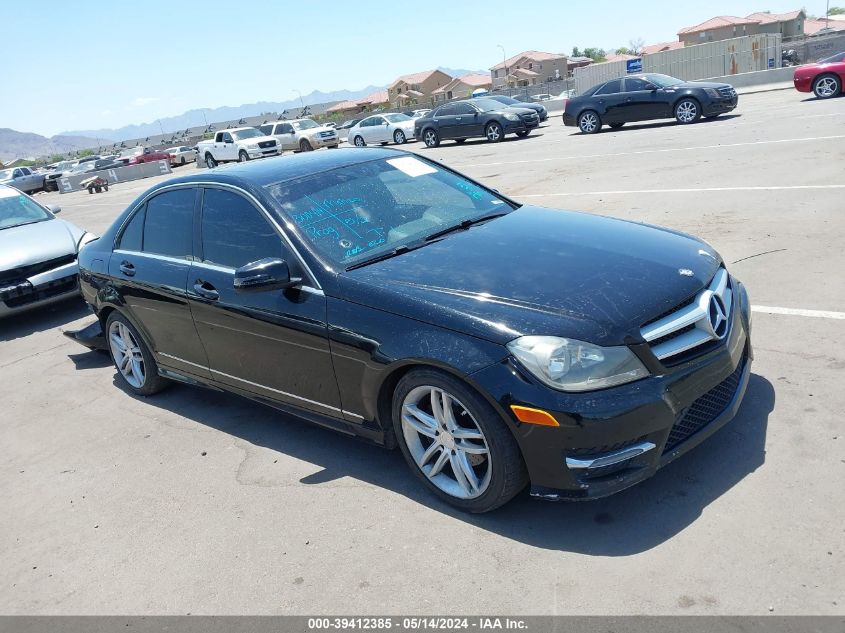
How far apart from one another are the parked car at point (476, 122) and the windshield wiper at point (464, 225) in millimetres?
19767

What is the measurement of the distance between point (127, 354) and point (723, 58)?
1432 inches

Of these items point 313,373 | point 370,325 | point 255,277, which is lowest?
point 313,373

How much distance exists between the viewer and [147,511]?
4.06 metres

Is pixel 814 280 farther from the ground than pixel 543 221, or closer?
closer

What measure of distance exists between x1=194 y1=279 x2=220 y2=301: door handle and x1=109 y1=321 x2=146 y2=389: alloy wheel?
1.27 meters

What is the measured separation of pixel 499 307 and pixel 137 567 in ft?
7.04

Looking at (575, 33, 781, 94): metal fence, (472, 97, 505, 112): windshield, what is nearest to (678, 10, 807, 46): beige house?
(575, 33, 781, 94): metal fence

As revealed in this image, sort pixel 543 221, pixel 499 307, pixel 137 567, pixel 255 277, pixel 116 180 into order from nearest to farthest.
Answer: pixel 499 307, pixel 137 567, pixel 255 277, pixel 543 221, pixel 116 180

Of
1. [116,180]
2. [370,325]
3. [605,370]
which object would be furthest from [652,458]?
[116,180]

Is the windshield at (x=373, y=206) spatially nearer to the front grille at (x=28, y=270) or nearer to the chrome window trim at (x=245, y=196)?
the chrome window trim at (x=245, y=196)

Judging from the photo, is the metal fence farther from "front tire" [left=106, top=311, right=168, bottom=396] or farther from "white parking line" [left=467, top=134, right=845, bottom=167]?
"front tire" [left=106, top=311, right=168, bottom=396]

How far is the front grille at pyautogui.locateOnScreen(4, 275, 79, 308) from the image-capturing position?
811cm
